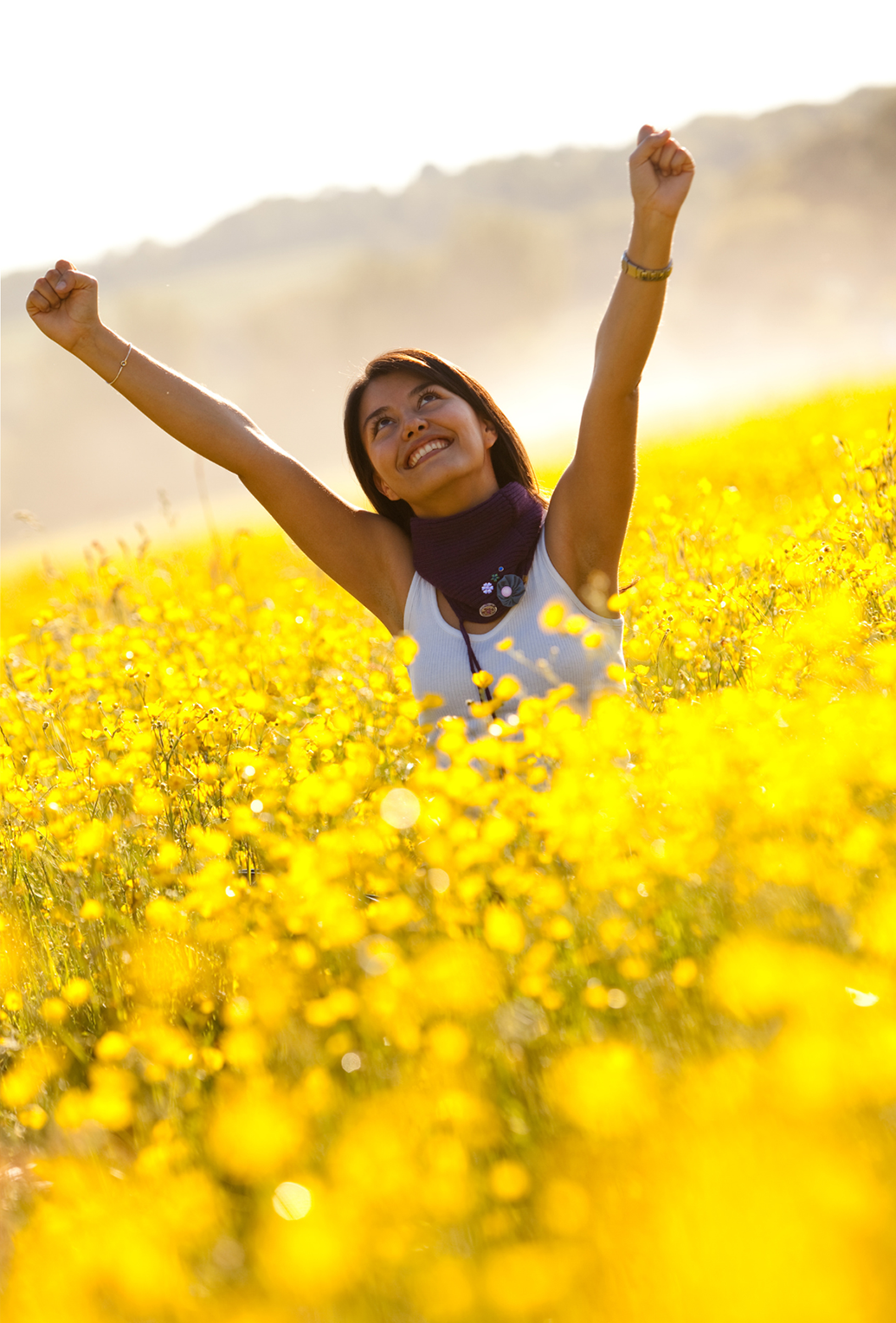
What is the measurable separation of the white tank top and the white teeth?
443 mm

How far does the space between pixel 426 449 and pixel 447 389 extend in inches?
9.6

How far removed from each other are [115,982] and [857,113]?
159254 mm

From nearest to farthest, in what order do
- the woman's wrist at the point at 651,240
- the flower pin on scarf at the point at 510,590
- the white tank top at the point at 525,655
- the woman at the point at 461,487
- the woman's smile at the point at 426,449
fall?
1. the woman's wrist at the point at 651,240
2. the woman at the point at 461,487
3. the white tank top at the point at 525,655
4. the flower pin on scarf at the point at 510,590
5. the woman's smile at the point at 426,449

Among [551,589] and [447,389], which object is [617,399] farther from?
[447,389]

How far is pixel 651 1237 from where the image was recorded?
4.07ft

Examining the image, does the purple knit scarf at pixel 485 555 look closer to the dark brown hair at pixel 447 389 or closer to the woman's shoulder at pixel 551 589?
the woman's shoulder at pixel 551 589

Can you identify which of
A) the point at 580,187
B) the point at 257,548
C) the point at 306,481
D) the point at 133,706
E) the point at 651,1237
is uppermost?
the point at 580,187

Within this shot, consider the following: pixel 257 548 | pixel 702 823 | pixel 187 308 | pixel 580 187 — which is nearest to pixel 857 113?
pixel 580 187

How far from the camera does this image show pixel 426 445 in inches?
130

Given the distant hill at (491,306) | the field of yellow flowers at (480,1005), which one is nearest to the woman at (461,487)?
the field of yellow flowers at (480,1005)

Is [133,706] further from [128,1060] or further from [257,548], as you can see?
[257,548]

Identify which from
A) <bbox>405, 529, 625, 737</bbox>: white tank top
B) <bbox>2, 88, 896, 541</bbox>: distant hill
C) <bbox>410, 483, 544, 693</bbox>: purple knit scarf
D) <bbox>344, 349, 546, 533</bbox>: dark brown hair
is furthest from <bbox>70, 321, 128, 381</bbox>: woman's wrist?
<bbox>2, 88, 896, 541</bbox>: distant hill

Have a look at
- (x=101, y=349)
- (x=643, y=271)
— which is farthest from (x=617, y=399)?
(x=101, y=349)

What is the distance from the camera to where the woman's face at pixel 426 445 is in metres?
3.26
